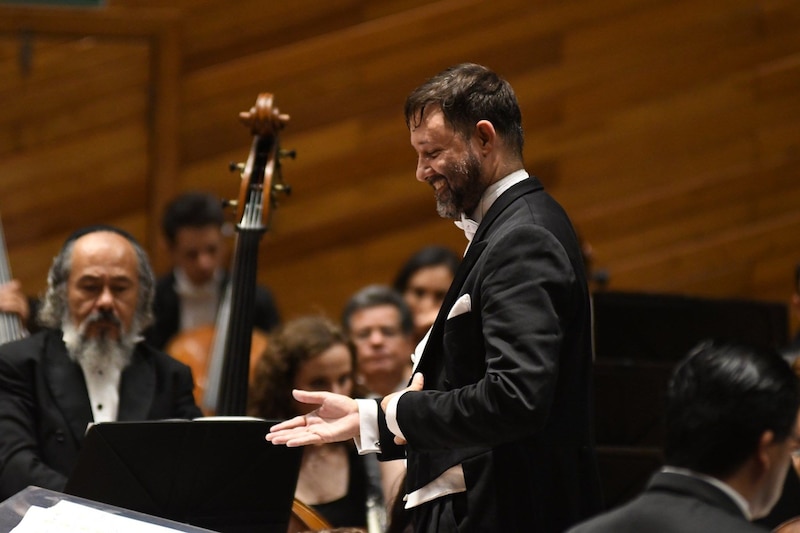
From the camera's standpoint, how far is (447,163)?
2.25 meters

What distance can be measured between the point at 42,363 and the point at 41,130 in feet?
8.34

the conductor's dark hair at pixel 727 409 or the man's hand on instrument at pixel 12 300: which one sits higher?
the man's hand on instrument at pixel 12 300

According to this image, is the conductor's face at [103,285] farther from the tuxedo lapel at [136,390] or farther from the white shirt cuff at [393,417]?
the white shirt cuff at [393,417]

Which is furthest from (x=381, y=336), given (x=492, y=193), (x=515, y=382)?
(x=515, y=382)

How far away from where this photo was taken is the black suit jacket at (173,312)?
4.67m

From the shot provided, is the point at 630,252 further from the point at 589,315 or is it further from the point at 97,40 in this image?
the point at 589,315

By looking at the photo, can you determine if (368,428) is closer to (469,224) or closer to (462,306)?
(462,306)

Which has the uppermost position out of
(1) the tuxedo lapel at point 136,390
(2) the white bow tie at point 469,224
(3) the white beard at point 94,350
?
(2) the white bow tie at point 469,224

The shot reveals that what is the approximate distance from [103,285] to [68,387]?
10.7 inches

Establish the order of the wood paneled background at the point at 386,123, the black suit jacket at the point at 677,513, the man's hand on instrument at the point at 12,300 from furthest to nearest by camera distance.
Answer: the wood paneled background at the point at 386,123
the man's hand on instrument at the point at 12,300
the black suit jacket at the point at 677,513

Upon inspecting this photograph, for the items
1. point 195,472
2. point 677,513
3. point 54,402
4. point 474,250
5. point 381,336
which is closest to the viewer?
point 677,513

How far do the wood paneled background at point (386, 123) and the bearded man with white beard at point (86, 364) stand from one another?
85.8 inches

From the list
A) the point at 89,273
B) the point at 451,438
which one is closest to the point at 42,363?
the point at 89,273

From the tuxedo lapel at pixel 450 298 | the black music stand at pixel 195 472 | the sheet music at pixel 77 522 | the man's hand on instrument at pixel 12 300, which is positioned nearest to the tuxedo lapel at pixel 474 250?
the tuxedo lapel at pixel 450 298
